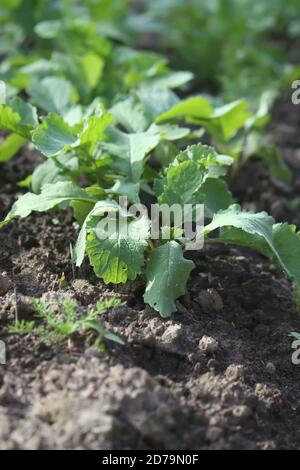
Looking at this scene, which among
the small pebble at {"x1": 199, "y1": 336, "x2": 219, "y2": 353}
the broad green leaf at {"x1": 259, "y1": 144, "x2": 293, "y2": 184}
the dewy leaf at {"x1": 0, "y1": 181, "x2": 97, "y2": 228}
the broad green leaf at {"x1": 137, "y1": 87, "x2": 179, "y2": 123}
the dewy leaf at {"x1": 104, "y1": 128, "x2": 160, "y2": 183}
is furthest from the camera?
the broad green leaf at {"x1": 259, "y1": 144, "x2": 293, "y2": 184}

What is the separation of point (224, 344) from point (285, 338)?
0.90ft

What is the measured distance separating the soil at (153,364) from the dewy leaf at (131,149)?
0.37 metres

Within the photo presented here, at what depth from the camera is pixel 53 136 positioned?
3049 millimetres

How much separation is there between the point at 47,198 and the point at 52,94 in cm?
102

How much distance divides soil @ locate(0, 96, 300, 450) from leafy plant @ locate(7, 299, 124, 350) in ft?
0.12

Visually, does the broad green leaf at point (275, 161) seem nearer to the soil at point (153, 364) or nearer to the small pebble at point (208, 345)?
the soil at point (153, 364)

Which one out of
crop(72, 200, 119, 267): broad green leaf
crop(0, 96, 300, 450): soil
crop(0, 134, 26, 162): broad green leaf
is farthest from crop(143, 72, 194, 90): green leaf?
crop(72, 200, 119, 267): broad green leaf

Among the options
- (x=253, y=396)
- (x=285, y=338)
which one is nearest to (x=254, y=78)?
(x=285, y=338)

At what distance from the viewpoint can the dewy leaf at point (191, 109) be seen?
3412 mm

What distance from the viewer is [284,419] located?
256 cm

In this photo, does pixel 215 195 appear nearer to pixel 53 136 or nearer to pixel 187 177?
pixel 187 177

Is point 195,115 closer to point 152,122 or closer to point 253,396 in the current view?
point 152,122

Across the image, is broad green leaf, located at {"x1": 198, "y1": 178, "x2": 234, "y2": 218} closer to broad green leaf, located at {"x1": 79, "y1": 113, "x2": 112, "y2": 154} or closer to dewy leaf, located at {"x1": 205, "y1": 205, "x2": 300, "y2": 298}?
dewy leaf, located at {"x1": 205, "y1": 205, "x2": 300, "y2": 298}

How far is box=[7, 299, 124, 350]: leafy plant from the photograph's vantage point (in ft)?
8.16
